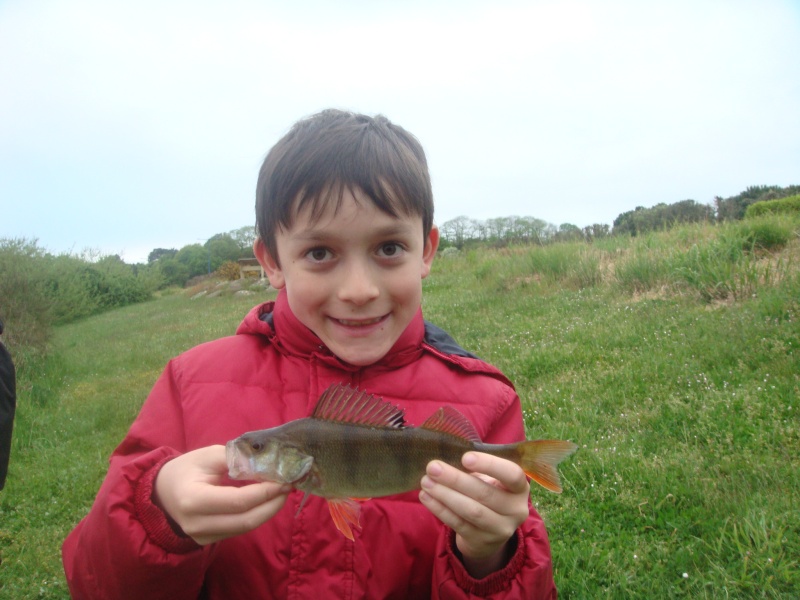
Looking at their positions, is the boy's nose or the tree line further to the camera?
the tree line

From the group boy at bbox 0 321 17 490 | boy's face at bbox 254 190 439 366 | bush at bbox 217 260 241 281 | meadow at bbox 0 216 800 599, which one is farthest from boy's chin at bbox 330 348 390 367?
bush at bbox 217 260 241 281

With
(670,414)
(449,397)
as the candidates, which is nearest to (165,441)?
(449,397)

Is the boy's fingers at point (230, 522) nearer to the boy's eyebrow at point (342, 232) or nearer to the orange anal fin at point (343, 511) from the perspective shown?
the orange anal fin at point (343, 511)

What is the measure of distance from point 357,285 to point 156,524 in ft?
3.12

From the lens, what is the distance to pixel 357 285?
1.99m

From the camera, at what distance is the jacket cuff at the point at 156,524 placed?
1735 millimetres

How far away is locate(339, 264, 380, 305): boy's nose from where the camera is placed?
199cm

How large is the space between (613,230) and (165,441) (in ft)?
47.4

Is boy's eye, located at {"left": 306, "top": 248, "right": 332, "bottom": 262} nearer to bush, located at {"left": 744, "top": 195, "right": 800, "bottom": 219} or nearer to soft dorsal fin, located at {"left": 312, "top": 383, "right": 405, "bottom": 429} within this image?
soft dorsal fin, located at {"left": 312, "top": 383, "right": 405, "bottom": 429}

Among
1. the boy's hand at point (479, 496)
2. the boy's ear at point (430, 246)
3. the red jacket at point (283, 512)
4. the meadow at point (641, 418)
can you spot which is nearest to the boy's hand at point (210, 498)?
the red jacket at point (283, 512)

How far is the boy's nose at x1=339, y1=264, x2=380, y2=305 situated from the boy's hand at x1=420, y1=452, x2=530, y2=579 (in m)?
0.61

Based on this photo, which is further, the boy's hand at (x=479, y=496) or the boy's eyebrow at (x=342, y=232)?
the boy's eyebrow at (x=342, y=232)

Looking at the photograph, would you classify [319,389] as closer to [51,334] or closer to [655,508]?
[655,508]

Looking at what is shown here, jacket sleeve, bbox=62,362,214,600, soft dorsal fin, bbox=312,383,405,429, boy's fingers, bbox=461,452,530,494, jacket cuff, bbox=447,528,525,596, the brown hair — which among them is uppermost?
the brown hair
